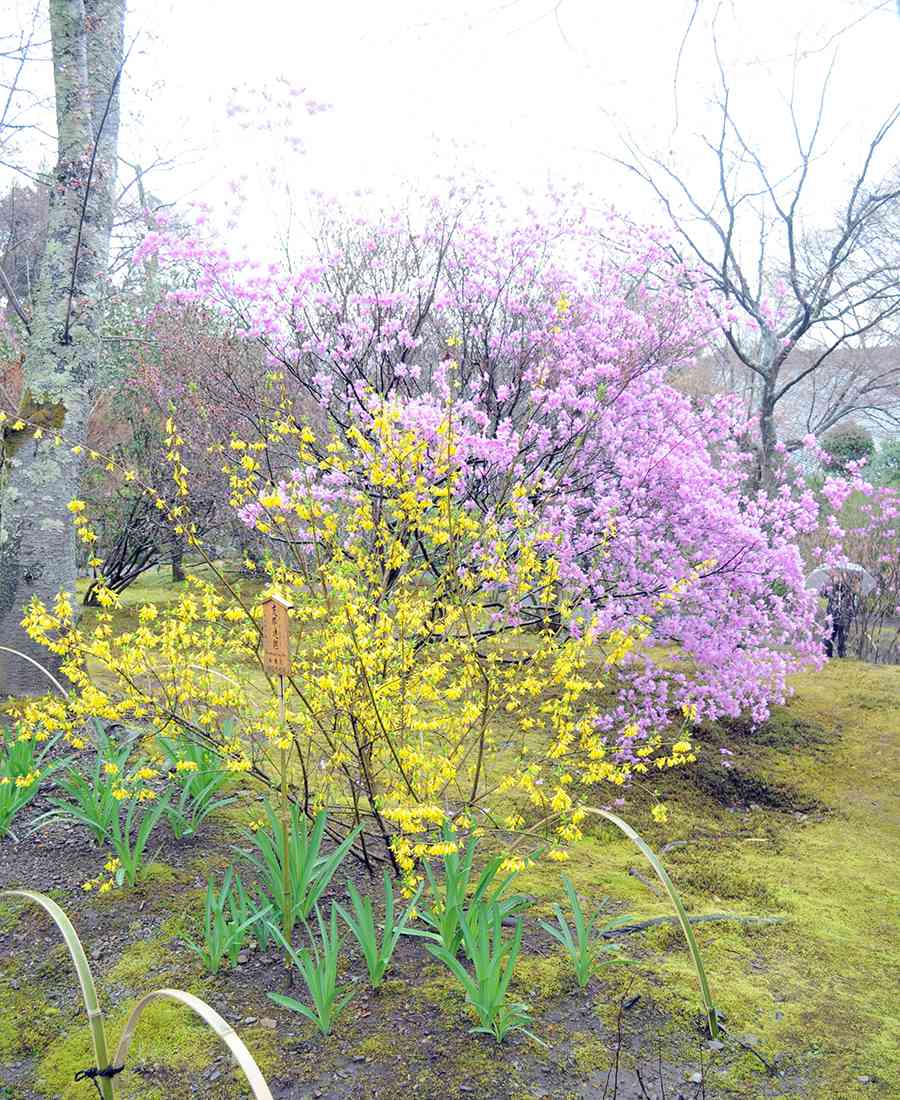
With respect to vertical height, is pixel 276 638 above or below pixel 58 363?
below

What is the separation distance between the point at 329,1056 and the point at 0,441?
13.4 ft

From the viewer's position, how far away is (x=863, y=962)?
3.11 m

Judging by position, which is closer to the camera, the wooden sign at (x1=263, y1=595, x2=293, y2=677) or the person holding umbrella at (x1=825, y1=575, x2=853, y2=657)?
the wooden sign at (x1=263, y1=595, x2=293, y2=677)

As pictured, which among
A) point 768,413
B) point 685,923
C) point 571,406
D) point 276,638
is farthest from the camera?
point 768,413

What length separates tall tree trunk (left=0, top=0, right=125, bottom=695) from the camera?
5004 millimetres

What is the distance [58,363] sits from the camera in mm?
5031

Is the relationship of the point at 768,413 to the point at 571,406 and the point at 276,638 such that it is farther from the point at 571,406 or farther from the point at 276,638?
the point at 276,638

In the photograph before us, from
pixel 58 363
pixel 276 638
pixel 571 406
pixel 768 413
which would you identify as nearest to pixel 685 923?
pixel 276 638

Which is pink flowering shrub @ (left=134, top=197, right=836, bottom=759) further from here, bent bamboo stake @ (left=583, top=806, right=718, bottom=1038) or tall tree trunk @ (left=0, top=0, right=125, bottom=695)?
bent bamboo stake @ (left=583, top=806, right=718, bottom=1038)

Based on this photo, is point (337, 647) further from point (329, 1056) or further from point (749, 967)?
point (749, 967)

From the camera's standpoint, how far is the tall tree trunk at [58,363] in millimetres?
5004

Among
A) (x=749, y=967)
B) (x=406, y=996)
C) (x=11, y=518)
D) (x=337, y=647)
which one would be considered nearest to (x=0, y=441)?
(x=11, y=518)

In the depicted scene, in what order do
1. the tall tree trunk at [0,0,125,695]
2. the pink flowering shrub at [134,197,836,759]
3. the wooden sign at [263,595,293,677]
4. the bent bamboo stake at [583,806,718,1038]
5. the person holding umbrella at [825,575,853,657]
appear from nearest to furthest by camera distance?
the bent bamboo stake at [583,806,718,1038], the wooden sign at [263,595,293,677], the tall tree trunk at [0,0,125,695], the pink flowering shrub at [134,197,836,759], the person holding umbrella at [825,575,853,657]

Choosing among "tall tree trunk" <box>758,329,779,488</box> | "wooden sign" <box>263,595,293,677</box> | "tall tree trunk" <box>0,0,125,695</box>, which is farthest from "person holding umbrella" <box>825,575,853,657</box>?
"wooden sign" <box>263,595,293,677</box>
